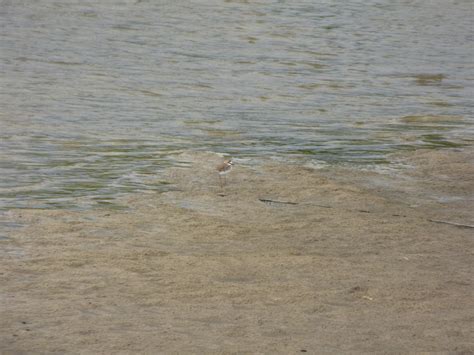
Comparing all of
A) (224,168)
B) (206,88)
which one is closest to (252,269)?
(224,168)

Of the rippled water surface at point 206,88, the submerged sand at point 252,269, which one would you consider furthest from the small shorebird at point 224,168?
the rippled water surface at point 206,88

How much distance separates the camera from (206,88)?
11.5 meters

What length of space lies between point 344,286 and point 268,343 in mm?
930

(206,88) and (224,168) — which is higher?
(224,168)

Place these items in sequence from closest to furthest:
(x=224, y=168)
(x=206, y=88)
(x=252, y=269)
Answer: (x=252, y=269), (x=224, y=168), (x=206, y=88)

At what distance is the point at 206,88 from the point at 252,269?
5899 millimetres

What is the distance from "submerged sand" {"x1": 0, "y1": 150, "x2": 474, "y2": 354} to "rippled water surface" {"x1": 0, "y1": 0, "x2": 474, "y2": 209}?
630 millimetres

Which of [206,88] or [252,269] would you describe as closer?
[252,269]

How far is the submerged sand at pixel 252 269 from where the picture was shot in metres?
4.75

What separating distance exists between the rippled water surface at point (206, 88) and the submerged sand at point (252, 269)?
630mm

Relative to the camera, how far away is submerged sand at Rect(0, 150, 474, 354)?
4.75 meters

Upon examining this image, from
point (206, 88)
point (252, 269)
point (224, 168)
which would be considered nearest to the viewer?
point (252, 269)

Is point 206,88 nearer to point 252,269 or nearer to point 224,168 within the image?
point 224,168

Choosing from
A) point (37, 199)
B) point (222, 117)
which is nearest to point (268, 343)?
point (37, 199)
